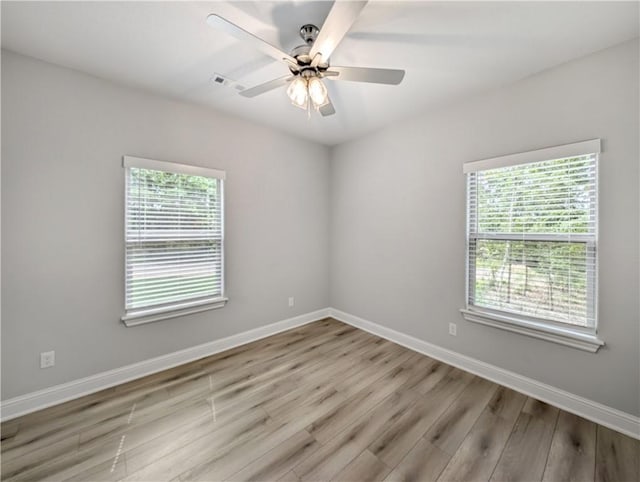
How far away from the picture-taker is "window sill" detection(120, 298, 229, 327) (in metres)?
2.36

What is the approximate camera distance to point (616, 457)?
159 centimetres

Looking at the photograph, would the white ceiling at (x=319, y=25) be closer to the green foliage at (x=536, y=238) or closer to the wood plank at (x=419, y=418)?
the green foliage at (x=536, y=238)

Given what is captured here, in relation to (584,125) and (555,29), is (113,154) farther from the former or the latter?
(584,125)

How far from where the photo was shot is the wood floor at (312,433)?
59.3 inches

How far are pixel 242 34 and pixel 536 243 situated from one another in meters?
2.58

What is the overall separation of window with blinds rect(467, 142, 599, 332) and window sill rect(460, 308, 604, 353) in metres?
0.06

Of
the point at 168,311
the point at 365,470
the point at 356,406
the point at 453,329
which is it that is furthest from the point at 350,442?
the point at 168,311

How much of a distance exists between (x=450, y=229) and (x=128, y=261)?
3.11 metres

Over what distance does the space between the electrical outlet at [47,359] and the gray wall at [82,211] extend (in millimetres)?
28

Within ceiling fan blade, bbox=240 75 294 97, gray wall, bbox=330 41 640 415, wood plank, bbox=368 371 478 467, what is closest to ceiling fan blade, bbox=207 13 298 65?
ceiling fan blade, bbox=240 75 294 97

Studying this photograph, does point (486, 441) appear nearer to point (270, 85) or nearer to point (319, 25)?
point (270, 85)

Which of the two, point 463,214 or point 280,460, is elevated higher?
point 463,214

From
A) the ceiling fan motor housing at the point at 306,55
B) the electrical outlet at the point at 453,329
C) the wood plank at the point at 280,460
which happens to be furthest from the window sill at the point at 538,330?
the ceiling fan motor housing at the point at 306,55

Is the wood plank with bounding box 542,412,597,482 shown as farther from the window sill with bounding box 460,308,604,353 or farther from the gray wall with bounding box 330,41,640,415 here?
the window sill with bounding box 460,308,604,353
